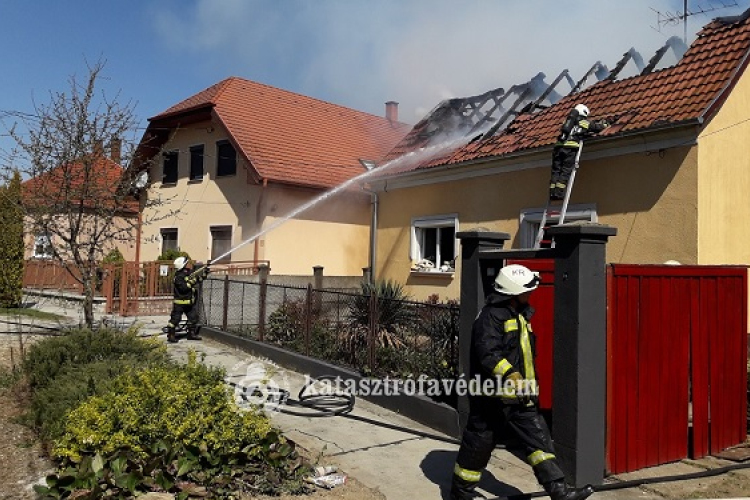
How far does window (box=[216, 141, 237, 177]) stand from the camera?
17.3 metres

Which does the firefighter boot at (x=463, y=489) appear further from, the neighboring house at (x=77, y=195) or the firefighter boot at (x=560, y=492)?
the neighboring house at (x=77, y=195)

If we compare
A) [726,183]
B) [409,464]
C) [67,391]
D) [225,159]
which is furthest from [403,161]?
[67,391]

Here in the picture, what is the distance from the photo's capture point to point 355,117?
22.3 meters

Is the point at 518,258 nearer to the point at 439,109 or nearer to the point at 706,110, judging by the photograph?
the point at 706,110

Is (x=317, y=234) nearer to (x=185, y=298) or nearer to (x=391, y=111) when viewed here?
(x=185, y=298)

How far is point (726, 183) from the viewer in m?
7.71

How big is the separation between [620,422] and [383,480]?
1.99 m

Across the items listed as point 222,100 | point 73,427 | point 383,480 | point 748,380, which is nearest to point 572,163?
point 748,380

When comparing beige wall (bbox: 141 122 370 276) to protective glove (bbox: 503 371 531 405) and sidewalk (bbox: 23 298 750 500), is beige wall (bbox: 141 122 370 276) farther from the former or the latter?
protective glove (bbox: 503 371 531 405)

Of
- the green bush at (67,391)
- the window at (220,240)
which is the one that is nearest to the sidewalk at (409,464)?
the green bush at (67,391)

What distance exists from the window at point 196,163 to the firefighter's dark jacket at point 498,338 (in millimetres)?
15761

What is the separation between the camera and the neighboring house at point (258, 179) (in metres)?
16.3

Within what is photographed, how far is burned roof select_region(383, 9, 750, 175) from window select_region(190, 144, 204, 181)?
8.26 m

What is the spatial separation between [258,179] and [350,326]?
807 centimetres
